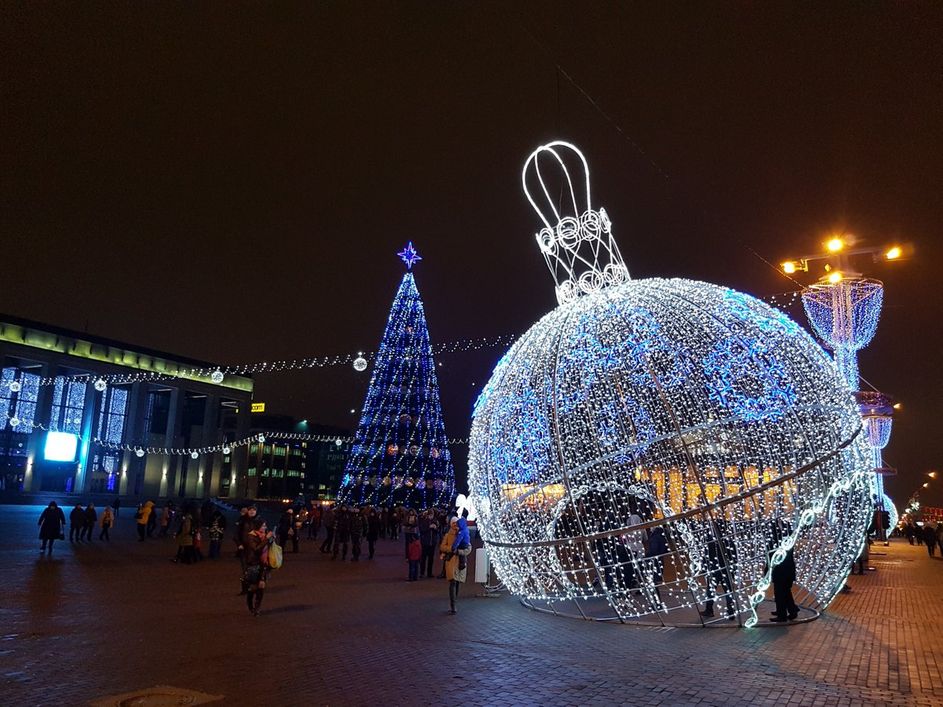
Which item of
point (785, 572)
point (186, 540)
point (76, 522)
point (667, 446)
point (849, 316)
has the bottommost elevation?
point (76, 522)

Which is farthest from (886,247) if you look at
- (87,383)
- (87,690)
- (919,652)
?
(87,383)

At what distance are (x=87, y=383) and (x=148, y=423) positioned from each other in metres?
8.12

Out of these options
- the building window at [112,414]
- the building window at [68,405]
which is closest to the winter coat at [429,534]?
the building window at [68,405]

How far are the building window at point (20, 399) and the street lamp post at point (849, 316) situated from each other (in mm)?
53585

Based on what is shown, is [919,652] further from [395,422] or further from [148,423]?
[148,423]

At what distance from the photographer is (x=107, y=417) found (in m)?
63.3

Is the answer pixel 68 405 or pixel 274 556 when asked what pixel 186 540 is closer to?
pixel 274 556

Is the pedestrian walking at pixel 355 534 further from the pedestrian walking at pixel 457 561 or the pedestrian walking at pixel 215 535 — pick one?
the pedestrian walking at pixel 457 561

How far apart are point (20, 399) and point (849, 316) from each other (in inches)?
2259

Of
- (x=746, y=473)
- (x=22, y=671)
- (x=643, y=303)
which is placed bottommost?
(x=22, y=671)

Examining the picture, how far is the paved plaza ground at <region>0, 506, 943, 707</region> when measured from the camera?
6379mm

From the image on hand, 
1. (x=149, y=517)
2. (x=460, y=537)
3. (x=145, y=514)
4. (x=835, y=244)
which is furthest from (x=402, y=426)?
(x=460, y=537)

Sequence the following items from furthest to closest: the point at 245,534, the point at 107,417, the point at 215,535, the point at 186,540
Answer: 1. the point at 107,417
2. the point at 215,535
3. the point at 186,540
4. the point at 245,534

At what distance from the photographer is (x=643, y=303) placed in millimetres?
10344
